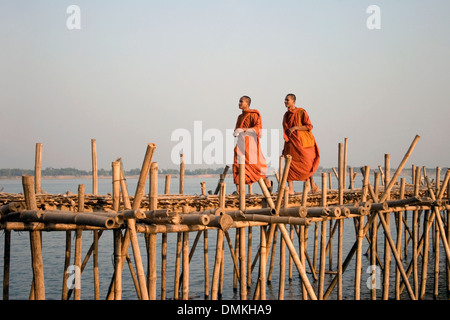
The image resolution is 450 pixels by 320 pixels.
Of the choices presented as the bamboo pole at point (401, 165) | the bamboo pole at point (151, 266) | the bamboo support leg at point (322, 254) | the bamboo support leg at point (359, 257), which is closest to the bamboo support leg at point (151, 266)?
the bamboo pole at point (151, 266)

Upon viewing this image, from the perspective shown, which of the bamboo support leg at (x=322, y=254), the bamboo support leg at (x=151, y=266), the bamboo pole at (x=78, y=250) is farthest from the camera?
A: the bamboo support leg at (x=322, y=254)

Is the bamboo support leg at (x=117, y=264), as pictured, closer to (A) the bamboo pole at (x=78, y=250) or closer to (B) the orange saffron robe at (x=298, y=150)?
(A) the bamboo pole at (x=78, y=250)

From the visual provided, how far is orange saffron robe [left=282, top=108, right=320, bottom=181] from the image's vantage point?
11.9 meters

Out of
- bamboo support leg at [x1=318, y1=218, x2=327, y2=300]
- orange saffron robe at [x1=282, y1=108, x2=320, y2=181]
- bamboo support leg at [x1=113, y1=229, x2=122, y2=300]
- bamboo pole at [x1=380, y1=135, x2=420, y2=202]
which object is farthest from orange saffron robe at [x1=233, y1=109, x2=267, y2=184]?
bamboo support leg at [x1=113, y1=229, x2=122, y2=300]

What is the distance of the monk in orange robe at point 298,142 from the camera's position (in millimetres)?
11930

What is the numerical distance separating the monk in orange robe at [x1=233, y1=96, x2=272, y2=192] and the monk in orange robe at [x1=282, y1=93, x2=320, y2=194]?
994 millimetres

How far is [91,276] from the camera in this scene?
62.3 feet

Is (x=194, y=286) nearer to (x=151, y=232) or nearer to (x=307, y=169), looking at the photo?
(x=307, y=169)

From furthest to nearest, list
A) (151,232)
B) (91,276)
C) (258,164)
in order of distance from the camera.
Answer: (91,276) → (258,164) → (151,232)

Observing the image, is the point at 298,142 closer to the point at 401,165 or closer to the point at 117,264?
the point at 401,165

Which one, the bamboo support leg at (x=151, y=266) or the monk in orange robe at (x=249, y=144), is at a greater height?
the monk in orange robe at (x=249, y=144)

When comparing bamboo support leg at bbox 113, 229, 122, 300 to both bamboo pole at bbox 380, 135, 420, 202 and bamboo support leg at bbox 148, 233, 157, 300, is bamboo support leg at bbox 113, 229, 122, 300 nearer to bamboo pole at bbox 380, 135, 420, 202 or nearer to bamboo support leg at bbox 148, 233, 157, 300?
bamboo support leg at bbox 148, 233, 157, 300
